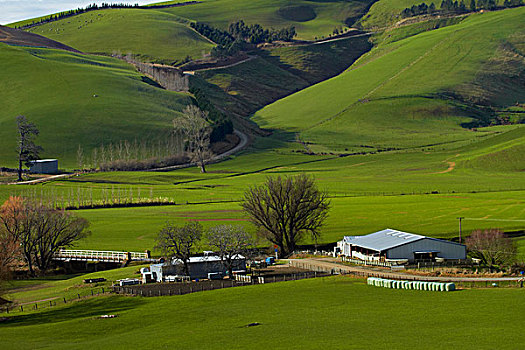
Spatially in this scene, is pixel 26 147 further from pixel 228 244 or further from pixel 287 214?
pixel 228 244

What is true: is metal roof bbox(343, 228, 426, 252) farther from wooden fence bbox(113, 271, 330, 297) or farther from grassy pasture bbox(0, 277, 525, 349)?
grassy pasture bbox(0, 277, 525, 349)

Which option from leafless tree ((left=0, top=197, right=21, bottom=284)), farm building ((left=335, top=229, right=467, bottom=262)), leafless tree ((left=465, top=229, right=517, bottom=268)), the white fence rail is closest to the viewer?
leafless tree ((left=465, top=229, right=517, bottom=268))

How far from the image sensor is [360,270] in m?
73.1

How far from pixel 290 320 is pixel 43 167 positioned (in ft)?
427

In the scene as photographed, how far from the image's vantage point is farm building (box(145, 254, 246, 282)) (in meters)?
75.9

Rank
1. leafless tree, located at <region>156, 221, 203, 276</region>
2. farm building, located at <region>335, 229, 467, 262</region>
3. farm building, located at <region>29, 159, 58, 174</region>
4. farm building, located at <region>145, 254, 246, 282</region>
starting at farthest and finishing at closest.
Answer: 1. farm building, located at <region>29, 159, 58, 174</region>
2. farm building, located at <region>335, 229, 467, 262</region>
3. leafless tree, located at <region>156, 221, 203, 276</region>
4. farm building, located at <region>145, 254, 246, 282</region>

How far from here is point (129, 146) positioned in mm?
194875

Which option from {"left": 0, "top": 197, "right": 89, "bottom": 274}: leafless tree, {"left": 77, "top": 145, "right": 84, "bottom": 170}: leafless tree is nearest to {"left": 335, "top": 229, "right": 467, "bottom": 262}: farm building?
{"left": 0, "top": 197, "right": 89, "bottom": 274}: leafless tree

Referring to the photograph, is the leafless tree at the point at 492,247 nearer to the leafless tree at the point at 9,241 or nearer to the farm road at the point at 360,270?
the farm road at the point at 360,270

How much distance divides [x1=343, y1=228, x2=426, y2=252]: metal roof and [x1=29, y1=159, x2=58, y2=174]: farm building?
99.6 m

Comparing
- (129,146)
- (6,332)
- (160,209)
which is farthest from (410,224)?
(129,146)

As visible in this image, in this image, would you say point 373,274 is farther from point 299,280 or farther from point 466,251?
point 466,251

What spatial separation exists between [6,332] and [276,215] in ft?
156

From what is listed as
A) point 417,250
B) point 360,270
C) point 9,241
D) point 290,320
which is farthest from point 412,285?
point 9,241
